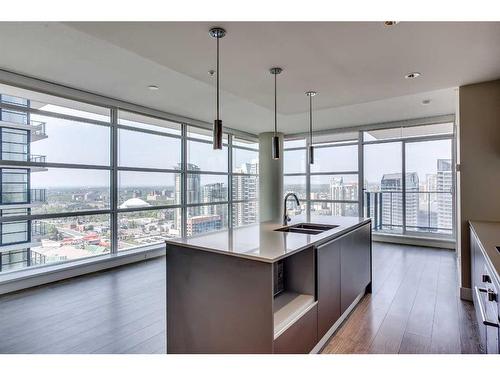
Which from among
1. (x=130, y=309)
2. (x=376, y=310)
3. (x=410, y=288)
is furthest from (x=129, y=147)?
(x=410, y=288)

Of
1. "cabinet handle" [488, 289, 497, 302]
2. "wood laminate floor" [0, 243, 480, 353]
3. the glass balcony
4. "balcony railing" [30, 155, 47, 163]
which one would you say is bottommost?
"wood laminate floor" [0, 243, 480, 353]

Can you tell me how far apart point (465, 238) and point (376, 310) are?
53.5 inches

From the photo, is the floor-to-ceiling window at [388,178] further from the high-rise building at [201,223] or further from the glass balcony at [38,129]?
the glass balcony at [38,129]

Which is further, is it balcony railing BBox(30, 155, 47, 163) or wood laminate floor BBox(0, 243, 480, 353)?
balcony railing BBox(30, 155, 47, 163)

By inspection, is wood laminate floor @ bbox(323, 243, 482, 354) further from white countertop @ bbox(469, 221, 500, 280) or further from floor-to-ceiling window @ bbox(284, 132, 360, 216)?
floor-to-ceiling window @ bbox(284, 132, 360, 216)

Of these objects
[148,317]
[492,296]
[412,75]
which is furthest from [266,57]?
[148,317]

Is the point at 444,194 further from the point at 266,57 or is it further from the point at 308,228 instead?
the point at 266,57

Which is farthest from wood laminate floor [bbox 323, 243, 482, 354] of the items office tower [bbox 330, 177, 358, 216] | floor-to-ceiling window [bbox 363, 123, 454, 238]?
office tower [bbox 330, 177, 358, 216]

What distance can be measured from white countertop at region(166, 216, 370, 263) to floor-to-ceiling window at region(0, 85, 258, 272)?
3065mm

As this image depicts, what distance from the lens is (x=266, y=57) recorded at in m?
2.48

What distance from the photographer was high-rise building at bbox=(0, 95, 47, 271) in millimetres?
3680

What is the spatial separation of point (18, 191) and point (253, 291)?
3789 millimetres

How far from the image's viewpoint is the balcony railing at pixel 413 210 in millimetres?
5961

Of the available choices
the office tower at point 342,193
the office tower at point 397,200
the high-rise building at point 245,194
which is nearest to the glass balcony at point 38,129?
the high-rise building at point 245,194
